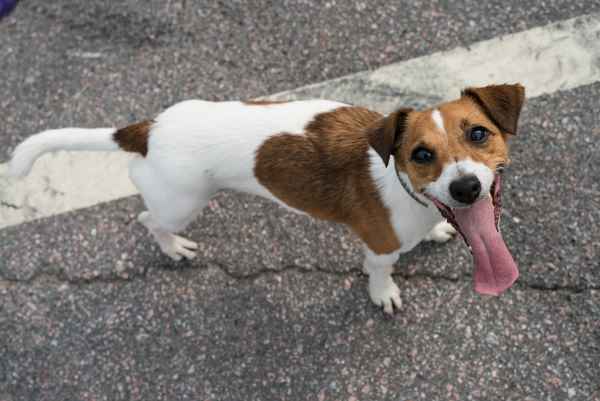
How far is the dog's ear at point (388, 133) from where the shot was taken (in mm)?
2350

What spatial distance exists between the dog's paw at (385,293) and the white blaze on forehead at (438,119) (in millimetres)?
1182

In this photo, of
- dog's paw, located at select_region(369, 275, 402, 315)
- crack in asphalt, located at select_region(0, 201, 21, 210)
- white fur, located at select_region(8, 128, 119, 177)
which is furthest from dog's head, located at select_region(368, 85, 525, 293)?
crack in asphalt, located at select_region(0, 201, 21, 210)

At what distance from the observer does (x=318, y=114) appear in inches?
109

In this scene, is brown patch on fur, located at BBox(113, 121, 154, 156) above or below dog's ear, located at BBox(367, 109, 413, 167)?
below

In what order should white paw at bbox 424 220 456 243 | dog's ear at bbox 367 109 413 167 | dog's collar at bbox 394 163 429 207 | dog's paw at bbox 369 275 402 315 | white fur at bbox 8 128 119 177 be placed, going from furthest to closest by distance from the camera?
white paw at bbox 424 220 456 243, dog's paw at bbox 369 275 402 315, white fur at bbox 8 128 119 177, dog's collar at bbox 394 163 429 207, dog's ear at bbox 367 109 413 167

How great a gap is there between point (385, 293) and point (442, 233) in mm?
530

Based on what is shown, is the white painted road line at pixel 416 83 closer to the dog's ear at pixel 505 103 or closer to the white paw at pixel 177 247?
the white paw at pixel 177 247

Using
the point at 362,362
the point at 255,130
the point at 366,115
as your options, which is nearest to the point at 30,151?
the point at 255,130

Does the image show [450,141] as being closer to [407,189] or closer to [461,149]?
[461,149]

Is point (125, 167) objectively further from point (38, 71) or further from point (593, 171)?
point (593, 171)

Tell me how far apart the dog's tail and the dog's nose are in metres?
1.54

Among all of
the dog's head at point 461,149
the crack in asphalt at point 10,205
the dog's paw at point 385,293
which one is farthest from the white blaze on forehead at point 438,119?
the crack in asphalt at point 10,205

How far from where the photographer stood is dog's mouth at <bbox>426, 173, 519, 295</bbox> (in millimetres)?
2387

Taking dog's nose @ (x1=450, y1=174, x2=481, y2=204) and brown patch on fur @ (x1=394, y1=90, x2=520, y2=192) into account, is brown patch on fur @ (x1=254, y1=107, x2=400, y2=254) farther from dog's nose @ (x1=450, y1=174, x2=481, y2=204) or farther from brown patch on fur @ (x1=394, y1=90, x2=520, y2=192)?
dog's nose @ (x1=450, y1=174, x2=481, y2=204)
